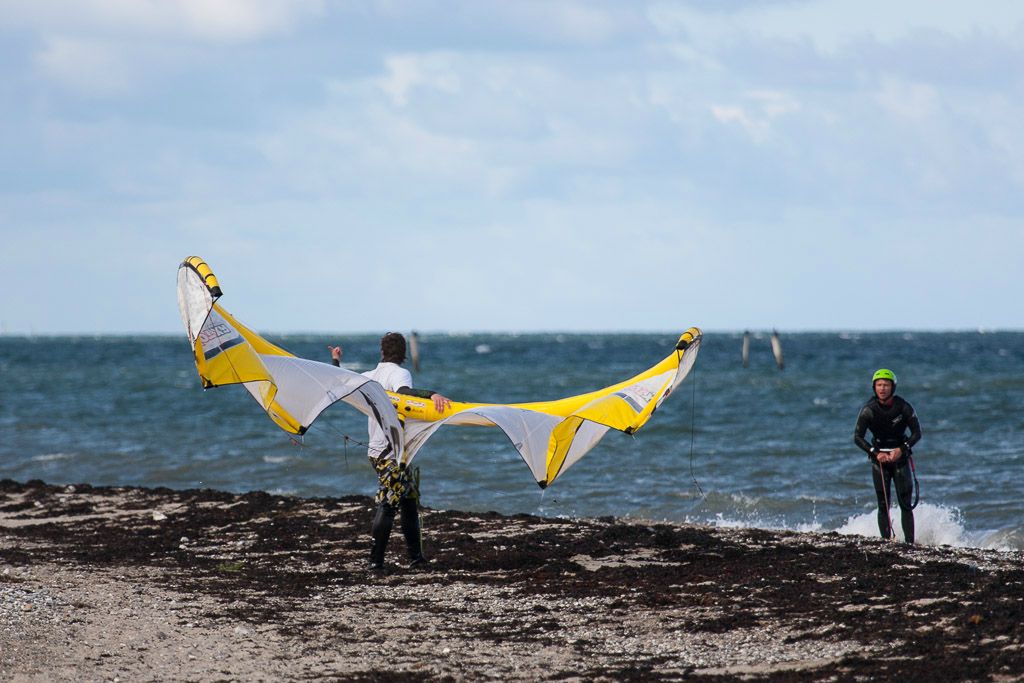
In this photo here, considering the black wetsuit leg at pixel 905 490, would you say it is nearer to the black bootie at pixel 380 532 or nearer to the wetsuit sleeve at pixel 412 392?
the wetsuit sleeve at pixel 412 392

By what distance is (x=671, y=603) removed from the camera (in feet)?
29.7

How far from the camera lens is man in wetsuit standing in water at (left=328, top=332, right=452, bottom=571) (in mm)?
9703

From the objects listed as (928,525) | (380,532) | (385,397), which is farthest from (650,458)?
(385,397)

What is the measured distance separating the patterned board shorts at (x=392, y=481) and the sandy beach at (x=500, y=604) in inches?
27.1

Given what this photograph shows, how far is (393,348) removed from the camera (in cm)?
972

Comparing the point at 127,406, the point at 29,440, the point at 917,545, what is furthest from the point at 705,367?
the point at 917,545

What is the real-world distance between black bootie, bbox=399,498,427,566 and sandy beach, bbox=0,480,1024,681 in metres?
0.15

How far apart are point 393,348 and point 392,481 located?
113 centimetres

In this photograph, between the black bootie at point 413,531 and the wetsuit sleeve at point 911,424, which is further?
the wetsuit sleeve at point 911,424

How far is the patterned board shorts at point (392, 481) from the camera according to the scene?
9930 mm

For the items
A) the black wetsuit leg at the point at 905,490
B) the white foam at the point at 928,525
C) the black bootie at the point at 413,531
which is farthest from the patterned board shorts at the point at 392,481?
the white foam at the point at 928,525

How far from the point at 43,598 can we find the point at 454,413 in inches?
138

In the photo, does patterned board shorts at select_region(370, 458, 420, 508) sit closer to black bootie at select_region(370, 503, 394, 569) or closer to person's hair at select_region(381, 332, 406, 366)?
black bootie at select_region(370, 503, 394, 569)

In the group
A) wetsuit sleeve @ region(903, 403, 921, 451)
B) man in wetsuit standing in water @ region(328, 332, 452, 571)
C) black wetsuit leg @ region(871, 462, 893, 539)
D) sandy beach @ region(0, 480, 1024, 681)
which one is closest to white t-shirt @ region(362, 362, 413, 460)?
man in wetsuit standing in water @ region(328, 332, 452, 571)
